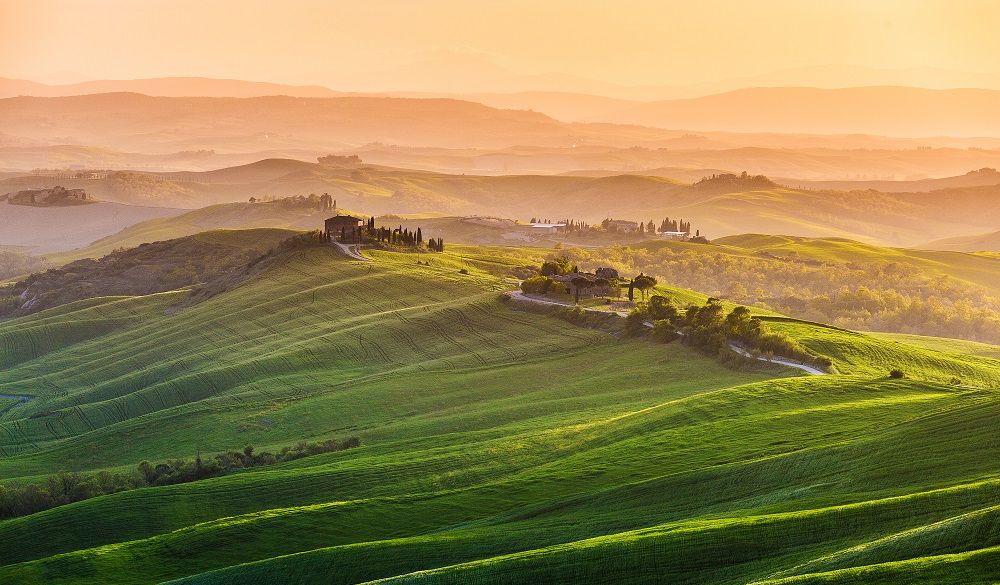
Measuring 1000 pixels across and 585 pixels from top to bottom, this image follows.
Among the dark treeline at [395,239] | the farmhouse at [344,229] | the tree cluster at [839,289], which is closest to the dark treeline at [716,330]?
the tree cluster at [839,289]

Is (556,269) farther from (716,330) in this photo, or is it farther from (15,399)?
(15,399)

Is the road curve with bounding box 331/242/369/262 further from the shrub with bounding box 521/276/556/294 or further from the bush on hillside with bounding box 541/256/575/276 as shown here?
the shrub with bounding box 521/276/556/294

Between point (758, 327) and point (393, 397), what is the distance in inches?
1004

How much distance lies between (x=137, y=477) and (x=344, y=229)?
85.3m

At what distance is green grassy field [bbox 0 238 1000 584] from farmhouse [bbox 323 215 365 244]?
3166 cm

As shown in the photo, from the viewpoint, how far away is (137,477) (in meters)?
64.1

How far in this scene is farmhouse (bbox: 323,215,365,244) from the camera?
480ft

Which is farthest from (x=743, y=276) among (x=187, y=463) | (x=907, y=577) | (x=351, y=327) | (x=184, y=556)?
(x=907, y=577)

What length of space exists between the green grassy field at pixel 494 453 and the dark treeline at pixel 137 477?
3.35 m

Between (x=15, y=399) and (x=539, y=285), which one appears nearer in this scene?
(x=15, y=399)

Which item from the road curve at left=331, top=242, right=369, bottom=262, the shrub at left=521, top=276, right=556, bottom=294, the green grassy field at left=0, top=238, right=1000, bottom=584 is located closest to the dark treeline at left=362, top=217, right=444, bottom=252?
the road curve at left=331, top=242, right=369, bottom=262

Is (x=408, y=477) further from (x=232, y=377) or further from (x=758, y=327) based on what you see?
(x=232, y=377)

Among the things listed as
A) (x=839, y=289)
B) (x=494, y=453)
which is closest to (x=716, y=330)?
(x=494, y=453)

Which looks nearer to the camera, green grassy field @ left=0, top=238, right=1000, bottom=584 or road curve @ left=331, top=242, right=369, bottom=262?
green grassy field @ left=0, top=238, right=1000, bottom=584
